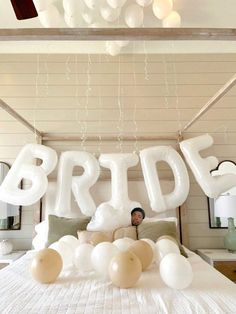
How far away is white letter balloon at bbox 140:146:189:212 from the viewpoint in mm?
2451

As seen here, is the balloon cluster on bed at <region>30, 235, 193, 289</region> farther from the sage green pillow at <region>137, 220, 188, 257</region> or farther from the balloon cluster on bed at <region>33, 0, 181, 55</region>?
the balloon cluster on bed at <region>33, 0, 181, 55</region>

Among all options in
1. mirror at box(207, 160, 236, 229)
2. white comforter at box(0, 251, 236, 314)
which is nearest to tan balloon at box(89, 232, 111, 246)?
white comforter at box(0, 251, 236, 314)

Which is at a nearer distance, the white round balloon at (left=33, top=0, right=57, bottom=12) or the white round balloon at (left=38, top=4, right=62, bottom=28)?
the white round balloon at (left=33, top=0, right=57, bottom=12)

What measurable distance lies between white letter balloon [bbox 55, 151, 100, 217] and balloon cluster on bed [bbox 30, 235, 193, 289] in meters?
0.49

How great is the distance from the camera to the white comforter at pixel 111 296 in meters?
1.27

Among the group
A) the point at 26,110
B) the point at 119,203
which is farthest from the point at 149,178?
the point at 26,110

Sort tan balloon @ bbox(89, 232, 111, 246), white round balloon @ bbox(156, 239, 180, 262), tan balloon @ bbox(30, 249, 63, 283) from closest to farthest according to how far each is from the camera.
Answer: tan balloon @ bbox(30, 249, 63, 283)
white round balloon @ bbox(156, 239, 180, 262)
tan balloon @ bbox(89, 232, 111, 246)

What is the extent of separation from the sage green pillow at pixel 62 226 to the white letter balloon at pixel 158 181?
2.06ft

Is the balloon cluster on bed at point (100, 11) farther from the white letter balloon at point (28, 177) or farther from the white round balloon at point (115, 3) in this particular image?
the white letter balloon at point (28, 177)

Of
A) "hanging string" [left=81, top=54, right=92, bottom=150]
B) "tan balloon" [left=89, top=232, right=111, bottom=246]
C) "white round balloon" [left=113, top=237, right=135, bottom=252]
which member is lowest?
"white round balloon" [left=113, top=237, right=135, bottom=252]

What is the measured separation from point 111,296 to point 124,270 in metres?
0.14

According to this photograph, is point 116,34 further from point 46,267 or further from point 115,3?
point 46,267

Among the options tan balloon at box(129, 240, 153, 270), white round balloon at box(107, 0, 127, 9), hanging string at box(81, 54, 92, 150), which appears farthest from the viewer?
hanging string at box(81, 54, 92, 150)

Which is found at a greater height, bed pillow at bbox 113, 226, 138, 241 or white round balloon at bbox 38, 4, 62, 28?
white round balloon at bbox 38, 4, 62, 28
